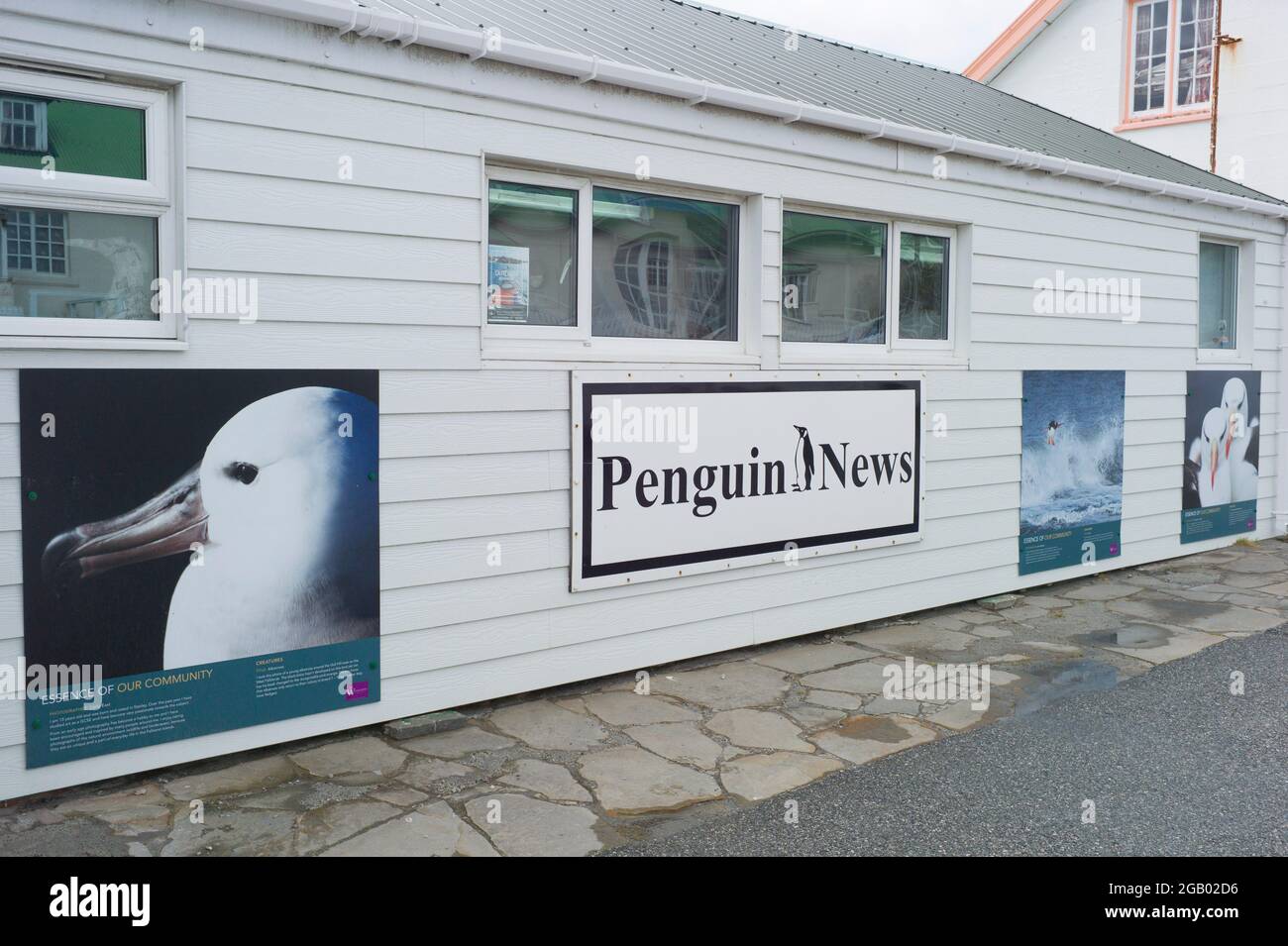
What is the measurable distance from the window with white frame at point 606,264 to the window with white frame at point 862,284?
51 centimetres

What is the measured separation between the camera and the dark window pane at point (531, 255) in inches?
215

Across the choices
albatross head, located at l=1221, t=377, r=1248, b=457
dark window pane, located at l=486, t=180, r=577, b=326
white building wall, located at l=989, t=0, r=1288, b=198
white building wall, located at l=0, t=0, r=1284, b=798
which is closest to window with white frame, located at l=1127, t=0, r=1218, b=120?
white building wall, located at l=989, t=0, r=1288, b=198

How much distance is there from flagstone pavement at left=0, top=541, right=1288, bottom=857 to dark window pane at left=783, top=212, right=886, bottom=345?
1946 millimetres

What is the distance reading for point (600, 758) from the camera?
477 cm

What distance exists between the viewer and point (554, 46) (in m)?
5.55

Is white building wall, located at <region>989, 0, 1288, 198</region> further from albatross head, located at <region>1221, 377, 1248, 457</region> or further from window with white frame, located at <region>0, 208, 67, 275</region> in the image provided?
window with white frame, located at <region>0, 208, 67, 275</region>

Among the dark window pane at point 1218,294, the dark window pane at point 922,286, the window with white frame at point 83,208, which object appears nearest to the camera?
the window with white frame at point 83,208

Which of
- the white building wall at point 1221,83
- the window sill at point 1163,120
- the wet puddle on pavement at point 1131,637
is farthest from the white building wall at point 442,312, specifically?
the window sill at point 1163,120

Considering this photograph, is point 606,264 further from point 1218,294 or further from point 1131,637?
point 1218,294

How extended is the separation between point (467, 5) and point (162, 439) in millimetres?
2930

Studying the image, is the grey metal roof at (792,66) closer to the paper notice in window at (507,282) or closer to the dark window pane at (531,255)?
the dark window pane at (531,255)
